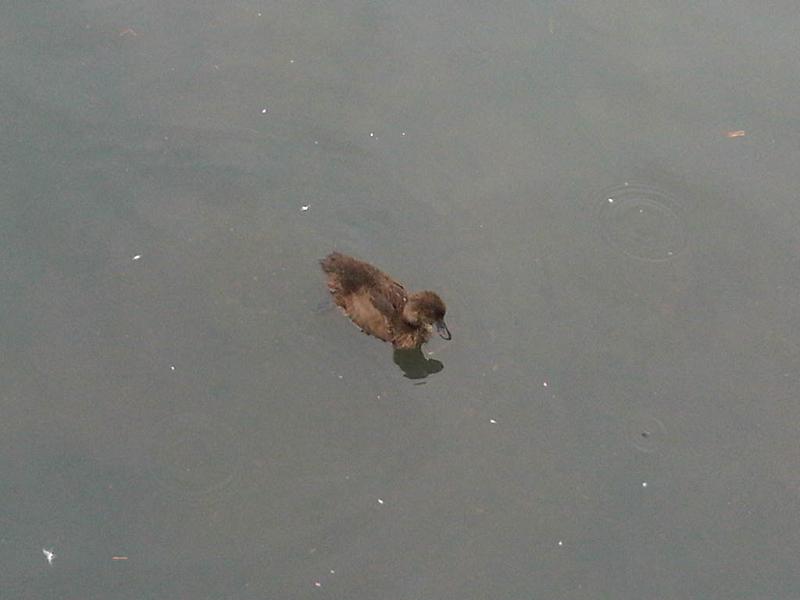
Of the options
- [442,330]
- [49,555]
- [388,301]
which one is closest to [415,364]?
[442,330]

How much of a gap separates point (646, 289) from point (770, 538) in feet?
4.85

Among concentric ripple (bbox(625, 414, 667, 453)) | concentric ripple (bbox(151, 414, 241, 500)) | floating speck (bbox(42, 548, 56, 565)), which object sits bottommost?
floating speck (bbox(42, 548, 56, 565))

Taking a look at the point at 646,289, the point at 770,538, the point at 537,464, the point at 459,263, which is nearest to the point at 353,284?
the point at 459,263

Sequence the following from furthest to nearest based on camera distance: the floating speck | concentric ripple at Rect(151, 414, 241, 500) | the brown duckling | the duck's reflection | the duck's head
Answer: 1. the duck's reflection
2. the brown duckling
3. the duck's head
4. concentric ripple at Rect(151, 414, 241, 500)
5. the floating speck

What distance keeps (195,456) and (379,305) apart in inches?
47.7

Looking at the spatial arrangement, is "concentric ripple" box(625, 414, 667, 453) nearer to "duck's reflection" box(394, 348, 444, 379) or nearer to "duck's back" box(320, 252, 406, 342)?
"duck's reflection" box(394, 348, 444, 379)

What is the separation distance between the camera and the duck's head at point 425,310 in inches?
188

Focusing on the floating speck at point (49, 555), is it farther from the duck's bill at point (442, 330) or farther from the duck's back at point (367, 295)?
the duck's bill at point (442, 330)

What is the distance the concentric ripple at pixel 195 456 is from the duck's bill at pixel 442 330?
119cm

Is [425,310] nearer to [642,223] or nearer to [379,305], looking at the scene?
[379,305]

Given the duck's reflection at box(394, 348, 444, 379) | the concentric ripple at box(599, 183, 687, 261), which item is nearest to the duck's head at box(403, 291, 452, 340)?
the duck's reflection at box(394, 348, 444, 379)

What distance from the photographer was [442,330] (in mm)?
4965

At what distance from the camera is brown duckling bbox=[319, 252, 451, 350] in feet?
16.1

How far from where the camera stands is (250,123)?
19.4ft
